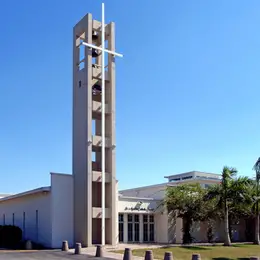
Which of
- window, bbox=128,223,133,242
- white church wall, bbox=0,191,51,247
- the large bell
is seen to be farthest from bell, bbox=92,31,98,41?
window, bbox=128,223,133,242

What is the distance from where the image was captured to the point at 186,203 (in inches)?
1325

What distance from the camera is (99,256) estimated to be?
21812mm

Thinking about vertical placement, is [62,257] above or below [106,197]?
below

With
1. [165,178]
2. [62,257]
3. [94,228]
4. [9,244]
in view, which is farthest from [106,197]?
[165,178]

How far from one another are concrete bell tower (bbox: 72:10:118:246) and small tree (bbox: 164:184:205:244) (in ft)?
18.0

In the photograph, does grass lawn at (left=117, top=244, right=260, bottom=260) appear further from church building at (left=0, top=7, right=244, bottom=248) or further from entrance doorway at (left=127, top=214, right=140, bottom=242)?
entrance doorway at (left=127, top=214, right=140, bottom=242)

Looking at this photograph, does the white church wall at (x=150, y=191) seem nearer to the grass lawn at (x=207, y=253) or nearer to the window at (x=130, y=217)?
the window at (x=130, y=217)

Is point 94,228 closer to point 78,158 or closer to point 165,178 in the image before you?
point 78,158

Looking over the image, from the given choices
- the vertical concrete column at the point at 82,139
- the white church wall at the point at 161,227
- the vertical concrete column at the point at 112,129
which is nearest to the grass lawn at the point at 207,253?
the vertical concrete column at the point at 112,129

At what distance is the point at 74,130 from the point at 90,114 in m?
2.17

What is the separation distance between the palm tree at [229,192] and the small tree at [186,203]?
1940mm

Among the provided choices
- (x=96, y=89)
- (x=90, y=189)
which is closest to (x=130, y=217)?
(x=90, y=189)

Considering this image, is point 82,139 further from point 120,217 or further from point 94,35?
point 94,35

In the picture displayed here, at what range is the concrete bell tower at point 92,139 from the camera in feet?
96.9
